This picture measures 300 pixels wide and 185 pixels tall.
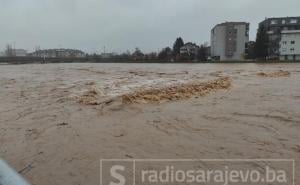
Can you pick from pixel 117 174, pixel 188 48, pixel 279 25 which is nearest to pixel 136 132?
pixel 117 174

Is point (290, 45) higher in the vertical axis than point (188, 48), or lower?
lower

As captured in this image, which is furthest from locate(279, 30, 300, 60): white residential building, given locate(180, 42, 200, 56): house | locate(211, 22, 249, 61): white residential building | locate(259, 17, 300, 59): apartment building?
locate(180, 42, 200, 56): house

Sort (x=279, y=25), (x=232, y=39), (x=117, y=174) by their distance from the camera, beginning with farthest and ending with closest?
(x=232, y=39) < (x=279, y=25) < (x=117, y=174)

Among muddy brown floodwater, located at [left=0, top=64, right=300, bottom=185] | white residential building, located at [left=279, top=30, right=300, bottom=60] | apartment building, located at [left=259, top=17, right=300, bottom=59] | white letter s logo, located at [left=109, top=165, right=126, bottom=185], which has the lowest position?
white letter s logo, located at [left=109, top=165, right=126, bottom=185]

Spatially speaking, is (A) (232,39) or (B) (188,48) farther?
(B) (188,48)

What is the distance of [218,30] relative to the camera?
78.9 m

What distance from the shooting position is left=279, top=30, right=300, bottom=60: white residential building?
66.2m

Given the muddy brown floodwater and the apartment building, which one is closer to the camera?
the muddy brown floodwater

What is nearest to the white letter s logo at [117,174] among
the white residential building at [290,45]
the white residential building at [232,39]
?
the white residential building at [290,45]

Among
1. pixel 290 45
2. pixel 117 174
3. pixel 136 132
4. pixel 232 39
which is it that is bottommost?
pixel 117 174

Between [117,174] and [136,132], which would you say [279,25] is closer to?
[136,132]

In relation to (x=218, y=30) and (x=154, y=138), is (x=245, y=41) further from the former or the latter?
(x=154, y=138)

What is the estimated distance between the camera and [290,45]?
6675 centimetres

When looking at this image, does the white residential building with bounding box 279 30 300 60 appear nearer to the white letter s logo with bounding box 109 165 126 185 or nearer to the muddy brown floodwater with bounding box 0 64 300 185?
the muddy brown floodwater with bounding box 0 64 300 185
